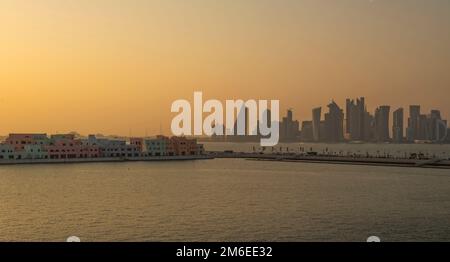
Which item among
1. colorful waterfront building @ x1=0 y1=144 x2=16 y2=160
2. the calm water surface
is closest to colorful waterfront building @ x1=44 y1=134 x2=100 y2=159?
colorful waterfront building @ x1=0 y1=144 x2=16 y2=160

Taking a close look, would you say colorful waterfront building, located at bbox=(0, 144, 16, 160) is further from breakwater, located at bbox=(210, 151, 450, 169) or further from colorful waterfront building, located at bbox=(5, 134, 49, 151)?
breakwater, located at bbox=(210, 151, 450, 169)

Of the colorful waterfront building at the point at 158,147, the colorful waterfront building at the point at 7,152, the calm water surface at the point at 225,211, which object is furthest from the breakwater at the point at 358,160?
the colorful waterfront building at the point at 7,152

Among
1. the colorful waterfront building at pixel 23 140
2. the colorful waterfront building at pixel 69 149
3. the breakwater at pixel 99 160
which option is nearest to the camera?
the breakwater at pixel 99 160

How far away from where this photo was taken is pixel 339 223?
66.5 ft

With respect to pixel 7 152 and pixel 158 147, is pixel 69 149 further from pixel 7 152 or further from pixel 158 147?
pixel 158 147

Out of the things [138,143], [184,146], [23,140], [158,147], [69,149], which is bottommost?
[69,149]

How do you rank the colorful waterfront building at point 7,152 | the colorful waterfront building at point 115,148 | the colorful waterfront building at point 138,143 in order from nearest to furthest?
the colorful waterfront building at point 7,152 → the colorful waterfront building at point 115,148 → the colorful waterfront building at point 138,143

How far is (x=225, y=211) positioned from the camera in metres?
23.8

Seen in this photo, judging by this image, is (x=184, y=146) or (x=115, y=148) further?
(x=184, y=146)

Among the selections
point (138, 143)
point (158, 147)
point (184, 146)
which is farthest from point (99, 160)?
point (184, 146)

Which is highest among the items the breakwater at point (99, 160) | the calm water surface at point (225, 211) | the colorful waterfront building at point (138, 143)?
the colorful waterfront building at point (138, 143)

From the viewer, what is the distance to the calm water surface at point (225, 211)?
718 inches

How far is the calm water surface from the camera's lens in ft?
59.8

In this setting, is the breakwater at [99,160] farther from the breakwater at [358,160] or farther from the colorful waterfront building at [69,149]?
the breakwater at [358,160]
